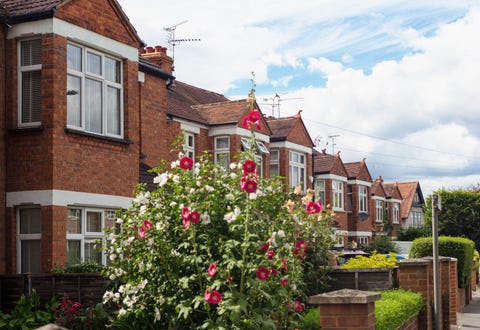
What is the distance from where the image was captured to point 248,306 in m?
6.71

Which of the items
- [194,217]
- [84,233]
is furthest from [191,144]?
[194,217]

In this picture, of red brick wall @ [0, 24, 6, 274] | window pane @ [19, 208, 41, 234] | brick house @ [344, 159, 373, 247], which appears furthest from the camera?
brick house @ [344, 159, 373, 247]

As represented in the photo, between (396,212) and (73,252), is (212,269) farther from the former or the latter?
(396,212)

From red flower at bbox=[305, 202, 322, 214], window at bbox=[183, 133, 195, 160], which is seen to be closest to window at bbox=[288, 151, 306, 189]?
window at bbox=[183, 133, 195, 160]

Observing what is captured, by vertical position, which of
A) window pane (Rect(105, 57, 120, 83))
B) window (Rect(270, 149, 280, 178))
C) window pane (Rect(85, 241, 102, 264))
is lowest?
window pane (Rect(85, 241, 102, 264))

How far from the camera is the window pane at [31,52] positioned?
13.5 metres

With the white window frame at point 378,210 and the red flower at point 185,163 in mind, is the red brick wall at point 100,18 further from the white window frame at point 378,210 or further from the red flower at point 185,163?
the white window frame at point 378,210

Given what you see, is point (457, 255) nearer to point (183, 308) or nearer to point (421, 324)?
point (421, 324)

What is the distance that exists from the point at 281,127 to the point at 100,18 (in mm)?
17707

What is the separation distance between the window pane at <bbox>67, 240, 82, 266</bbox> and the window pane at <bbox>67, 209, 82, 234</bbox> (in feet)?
0.68

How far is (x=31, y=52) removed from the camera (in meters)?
13.6

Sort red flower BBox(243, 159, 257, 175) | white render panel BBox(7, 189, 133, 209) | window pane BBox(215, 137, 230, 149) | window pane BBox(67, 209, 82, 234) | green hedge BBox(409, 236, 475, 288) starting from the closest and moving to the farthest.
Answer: red flower BBox(243, 159, 257, 175) → white render panel BBox(7, 189, 133, 209) → window pane BBox(67, 209, 82, 234) → green hedge BBox(409, 236, 475, 288) → window pane BBox(215, 137, 230, 149)

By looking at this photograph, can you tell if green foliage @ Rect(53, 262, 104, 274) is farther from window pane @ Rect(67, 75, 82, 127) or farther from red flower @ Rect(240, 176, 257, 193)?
red flower @ Rect(240, 176, 257, 193)

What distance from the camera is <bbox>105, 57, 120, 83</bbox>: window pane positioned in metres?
14.8
